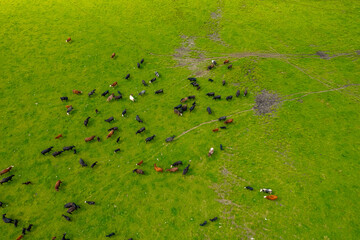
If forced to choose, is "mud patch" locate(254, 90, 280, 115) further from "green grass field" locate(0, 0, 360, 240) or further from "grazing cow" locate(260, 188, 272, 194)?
"grazing cow" locate(260, 188, 272, 194)

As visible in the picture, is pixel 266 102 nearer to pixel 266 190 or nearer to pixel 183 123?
pixel 183 123

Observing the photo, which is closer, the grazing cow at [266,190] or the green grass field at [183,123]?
the green grass field at [183,123]

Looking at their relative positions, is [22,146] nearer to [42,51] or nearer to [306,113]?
[42,51]

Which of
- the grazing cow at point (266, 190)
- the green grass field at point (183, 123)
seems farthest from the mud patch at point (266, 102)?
the grazing cow at point (266, 190)

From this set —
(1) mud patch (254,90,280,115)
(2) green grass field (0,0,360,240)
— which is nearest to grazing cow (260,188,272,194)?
(2) green grass field (0,0,360,240)

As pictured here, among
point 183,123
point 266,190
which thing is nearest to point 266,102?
point 183,123

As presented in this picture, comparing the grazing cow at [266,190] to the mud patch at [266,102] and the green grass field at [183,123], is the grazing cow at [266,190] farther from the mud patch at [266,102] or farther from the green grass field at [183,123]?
the mud patch at [266,102]
